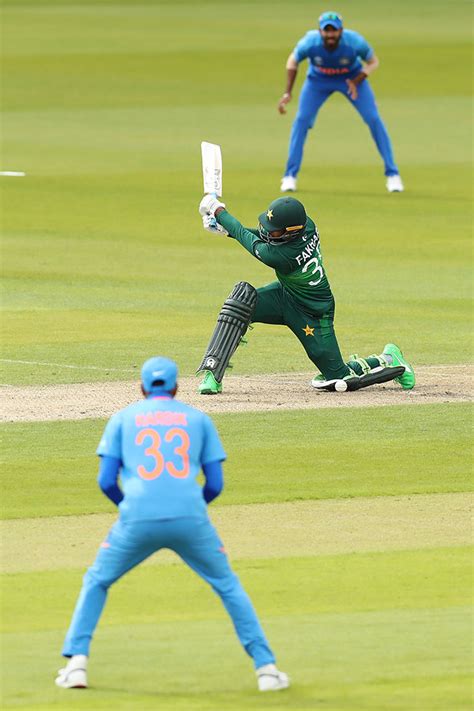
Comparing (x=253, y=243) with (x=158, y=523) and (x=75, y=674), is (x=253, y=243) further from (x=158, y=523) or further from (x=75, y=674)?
(x=75, y=674)

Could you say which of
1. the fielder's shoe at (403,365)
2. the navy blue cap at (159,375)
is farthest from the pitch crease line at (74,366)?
the navy blue cap at (159,375)

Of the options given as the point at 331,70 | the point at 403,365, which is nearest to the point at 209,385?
the point at 403,365

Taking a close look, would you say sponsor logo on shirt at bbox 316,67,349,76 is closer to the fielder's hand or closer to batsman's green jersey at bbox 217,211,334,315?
the fielder's hand

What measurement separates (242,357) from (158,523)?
934 centimetres

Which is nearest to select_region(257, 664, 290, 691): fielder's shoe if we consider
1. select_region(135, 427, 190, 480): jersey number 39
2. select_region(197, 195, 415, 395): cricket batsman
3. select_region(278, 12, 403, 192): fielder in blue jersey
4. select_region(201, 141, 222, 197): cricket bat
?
select_region(135, 427, 190, 480): jersey number 39

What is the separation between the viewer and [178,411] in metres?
8.30

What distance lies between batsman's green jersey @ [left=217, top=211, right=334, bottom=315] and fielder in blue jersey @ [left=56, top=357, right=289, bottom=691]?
20.9 feet

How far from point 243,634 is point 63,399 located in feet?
23.3

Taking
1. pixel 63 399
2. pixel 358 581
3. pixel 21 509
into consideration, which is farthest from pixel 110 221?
pixel 358 581

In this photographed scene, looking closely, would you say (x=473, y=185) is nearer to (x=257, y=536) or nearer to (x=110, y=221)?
(x=110, y=221)

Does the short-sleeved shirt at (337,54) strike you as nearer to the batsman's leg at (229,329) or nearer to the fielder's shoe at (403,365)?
the fielder's shoe at (403,365)

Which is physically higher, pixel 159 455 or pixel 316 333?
pixel 316 333

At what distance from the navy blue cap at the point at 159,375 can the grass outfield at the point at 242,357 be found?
136cm

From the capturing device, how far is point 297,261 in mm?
14664
